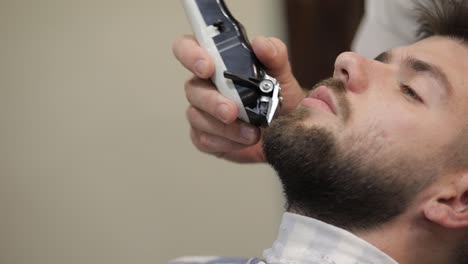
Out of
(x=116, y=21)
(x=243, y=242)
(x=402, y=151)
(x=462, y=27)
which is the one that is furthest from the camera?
(x=243, y=242)

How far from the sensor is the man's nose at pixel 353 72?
781 millimetres

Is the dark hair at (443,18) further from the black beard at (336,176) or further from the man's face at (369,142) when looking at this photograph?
the black beard at (336,176)

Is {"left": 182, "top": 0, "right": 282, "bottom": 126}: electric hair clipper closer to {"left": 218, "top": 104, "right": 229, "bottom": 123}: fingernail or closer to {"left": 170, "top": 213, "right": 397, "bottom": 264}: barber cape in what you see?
{"left": 218, "top": 104, "right": 229, "bottom": 123}: fingernail

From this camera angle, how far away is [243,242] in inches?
57.1

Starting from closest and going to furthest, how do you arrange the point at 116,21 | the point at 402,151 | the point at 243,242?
the point at 402,151
the point at 116,21
the point at 243,242

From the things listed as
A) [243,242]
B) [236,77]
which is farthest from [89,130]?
[236,77]

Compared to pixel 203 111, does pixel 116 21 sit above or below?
above

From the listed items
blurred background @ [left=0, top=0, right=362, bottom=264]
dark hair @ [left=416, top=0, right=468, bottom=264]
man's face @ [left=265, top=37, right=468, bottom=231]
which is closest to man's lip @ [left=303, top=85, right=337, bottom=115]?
man's face @ [left=265, top=37, right=468, bottom=231]

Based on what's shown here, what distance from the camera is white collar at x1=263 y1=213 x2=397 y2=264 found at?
2.48 ft

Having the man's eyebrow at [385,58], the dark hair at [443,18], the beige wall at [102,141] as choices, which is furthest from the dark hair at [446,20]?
the beige wall at [102,141]

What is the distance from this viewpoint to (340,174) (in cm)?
74

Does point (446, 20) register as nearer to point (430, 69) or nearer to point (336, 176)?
point (430, 69)

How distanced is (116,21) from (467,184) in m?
0.85

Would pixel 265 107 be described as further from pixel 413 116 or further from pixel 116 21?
pixel 116 21
